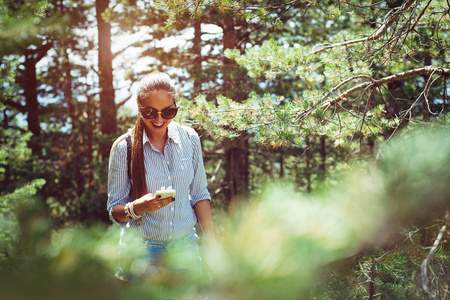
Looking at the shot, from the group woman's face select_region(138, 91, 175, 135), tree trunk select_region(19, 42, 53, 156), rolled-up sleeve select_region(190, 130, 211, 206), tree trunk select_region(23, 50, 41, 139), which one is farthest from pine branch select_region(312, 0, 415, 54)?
tree trunk select_region(23, 50, 41, 139)

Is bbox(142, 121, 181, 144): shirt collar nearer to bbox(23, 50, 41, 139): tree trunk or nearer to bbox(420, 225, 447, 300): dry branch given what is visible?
bbox(420, 225, 447, 300): dry branch

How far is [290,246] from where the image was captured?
82cm

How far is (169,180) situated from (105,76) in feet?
28.1

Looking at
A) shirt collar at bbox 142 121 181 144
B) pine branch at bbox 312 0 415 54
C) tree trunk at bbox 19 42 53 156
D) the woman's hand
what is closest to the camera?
the woman's hand

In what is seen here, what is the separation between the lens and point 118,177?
2.07m

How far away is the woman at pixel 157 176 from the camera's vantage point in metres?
2.07

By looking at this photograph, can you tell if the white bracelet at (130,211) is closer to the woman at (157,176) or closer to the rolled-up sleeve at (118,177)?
the woman at (157,176)

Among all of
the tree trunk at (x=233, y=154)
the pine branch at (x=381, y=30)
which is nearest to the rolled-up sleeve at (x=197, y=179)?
the pine branch at (x=381, y=30)

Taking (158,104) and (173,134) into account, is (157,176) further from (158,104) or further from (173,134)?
(158,104)

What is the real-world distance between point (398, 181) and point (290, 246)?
0.39 meters

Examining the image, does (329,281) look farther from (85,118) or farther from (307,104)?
(85,118)

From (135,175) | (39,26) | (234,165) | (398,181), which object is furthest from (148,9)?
(398,181)

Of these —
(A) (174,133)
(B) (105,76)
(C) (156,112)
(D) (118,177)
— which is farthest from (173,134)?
(B) (105,76)

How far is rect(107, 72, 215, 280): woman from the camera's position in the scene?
2070 millimetres
